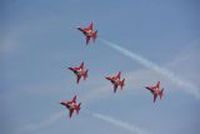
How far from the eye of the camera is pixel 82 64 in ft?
552

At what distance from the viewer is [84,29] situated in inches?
6467

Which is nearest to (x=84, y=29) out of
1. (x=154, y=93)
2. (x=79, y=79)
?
(x=79, y=79)

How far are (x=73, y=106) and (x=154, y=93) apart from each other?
2459 cm

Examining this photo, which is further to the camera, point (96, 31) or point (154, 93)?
point (154, 93)

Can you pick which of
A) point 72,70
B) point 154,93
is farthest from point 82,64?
point 154,93

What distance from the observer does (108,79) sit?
17162 cm

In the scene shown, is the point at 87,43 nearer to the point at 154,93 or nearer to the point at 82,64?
the point at 82,64

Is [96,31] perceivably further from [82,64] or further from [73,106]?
[73,106]

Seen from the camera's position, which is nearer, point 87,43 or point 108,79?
point 87,43

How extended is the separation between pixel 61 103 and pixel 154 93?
27.7 meters

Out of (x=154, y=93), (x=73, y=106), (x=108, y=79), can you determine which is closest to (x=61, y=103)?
(x=73, y=106)

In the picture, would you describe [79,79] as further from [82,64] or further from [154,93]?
[154,93]

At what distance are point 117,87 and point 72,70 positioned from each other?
44.5 ft

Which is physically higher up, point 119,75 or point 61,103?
point 119,75
